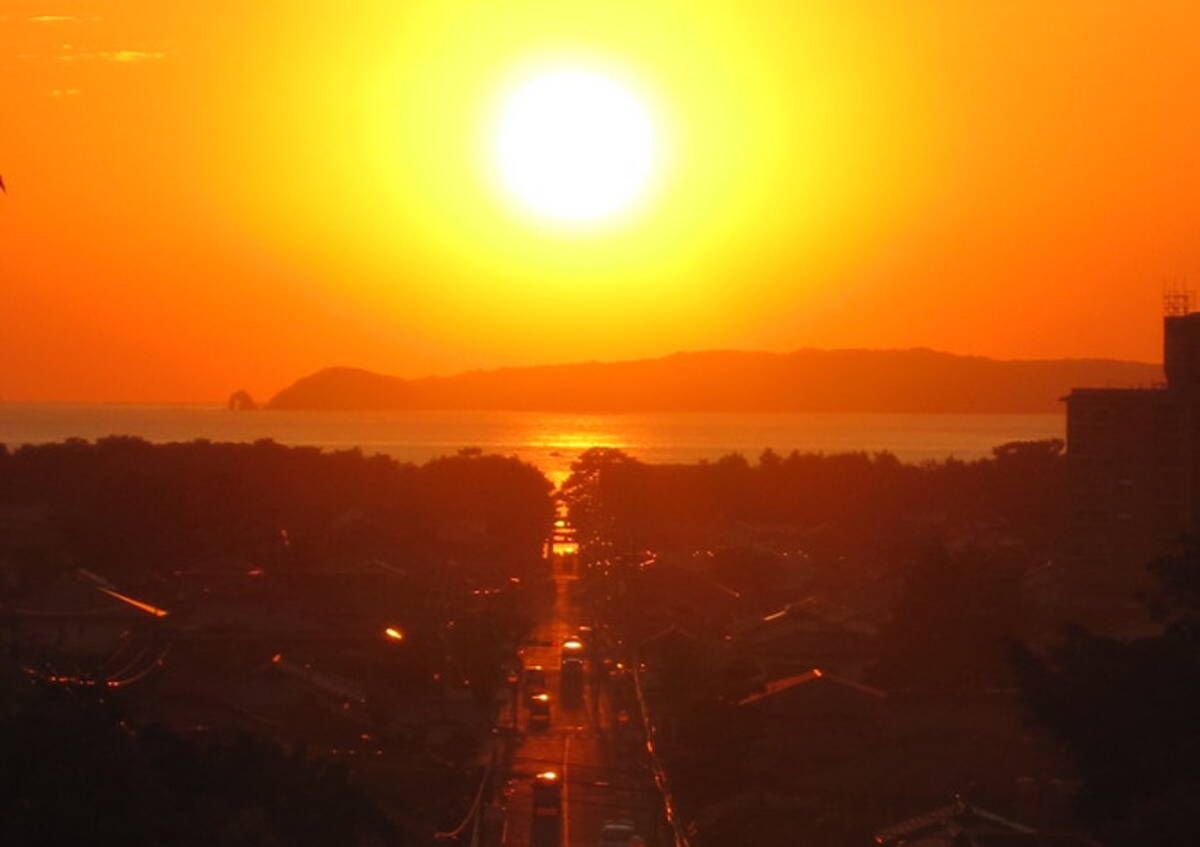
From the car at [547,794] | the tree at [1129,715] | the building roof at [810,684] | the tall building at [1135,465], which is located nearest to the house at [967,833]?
the tree at [1129,715]

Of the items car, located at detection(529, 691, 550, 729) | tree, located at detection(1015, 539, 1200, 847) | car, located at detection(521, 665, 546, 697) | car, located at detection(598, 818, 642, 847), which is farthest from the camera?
car, located at detection(521, 665, 546, 697)

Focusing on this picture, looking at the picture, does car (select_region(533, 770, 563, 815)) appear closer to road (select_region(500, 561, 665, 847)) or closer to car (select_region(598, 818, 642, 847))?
road (select_region(500, 561, 665, 847))

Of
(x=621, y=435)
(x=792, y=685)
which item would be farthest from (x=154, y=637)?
(x=621, y=435)

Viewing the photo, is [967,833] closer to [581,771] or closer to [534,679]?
[581,771]

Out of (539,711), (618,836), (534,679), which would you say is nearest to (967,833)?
(618,836)

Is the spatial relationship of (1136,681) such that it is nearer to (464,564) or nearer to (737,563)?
(737,563)

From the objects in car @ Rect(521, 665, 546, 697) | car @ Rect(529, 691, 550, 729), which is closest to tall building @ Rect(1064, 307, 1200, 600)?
car @ Rect(521, 665, 546, 697)
